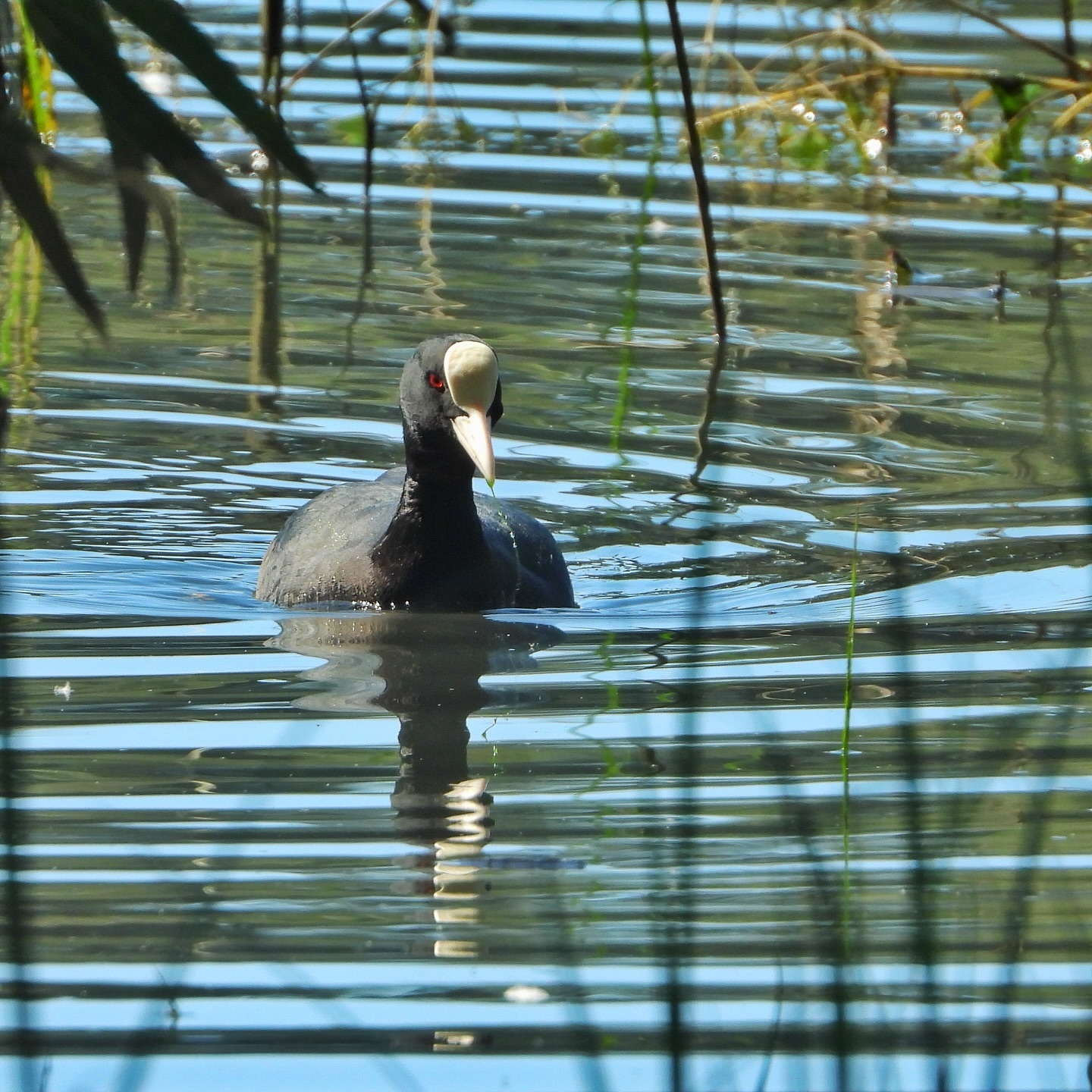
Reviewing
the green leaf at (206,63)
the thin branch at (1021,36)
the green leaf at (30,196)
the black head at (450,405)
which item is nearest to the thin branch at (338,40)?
the black head at (450,405)

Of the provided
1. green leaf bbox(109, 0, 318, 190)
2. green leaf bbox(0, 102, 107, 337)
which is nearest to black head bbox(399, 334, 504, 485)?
green leaf bbox(109, 0, 318, 190)

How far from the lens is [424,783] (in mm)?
4328

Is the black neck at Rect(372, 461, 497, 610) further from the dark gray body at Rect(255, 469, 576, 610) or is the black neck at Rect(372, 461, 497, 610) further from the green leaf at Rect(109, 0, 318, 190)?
the green leaf at Rect(109, 0, 318, 190)

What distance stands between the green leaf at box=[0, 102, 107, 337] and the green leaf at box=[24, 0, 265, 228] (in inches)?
3.8

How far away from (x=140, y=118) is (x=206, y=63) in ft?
0.38

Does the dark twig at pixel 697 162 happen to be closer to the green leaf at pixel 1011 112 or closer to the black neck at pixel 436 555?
the black neck at pixel 436 555

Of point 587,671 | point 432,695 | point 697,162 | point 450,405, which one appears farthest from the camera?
point 697,162

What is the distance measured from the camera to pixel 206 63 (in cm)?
263

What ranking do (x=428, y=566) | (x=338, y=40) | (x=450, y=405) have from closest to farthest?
1. (x=450, y=405)
2. (x=428, y=566)
3. (x=338, y=40)

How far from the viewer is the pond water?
3.09 meters

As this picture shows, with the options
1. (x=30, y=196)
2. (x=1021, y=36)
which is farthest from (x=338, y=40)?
(x=30, y=196)

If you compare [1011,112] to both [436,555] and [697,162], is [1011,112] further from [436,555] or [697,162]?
[436,555]

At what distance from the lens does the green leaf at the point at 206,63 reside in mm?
2619

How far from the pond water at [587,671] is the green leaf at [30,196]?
70cm
